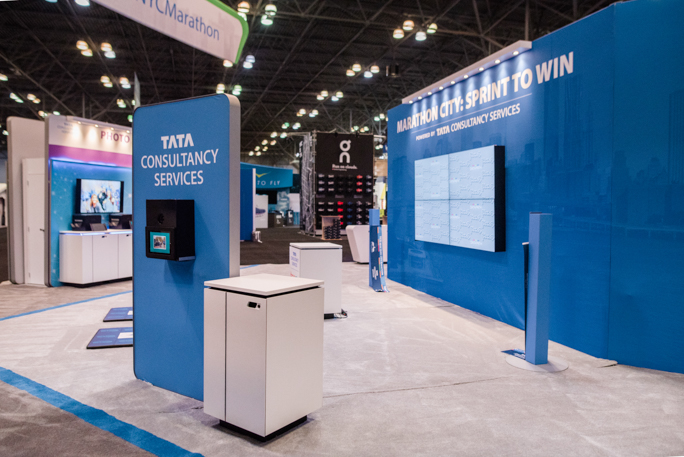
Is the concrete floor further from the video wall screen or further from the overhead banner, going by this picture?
the overhead banner

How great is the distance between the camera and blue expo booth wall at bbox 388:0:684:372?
11.8 ft

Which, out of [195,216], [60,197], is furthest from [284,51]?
[195,216]

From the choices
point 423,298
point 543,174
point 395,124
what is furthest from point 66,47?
point 543,174

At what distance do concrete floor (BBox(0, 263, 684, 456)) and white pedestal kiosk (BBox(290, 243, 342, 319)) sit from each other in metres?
0.78

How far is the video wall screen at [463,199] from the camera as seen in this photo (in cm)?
509

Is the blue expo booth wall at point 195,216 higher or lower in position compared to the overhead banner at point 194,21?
lower

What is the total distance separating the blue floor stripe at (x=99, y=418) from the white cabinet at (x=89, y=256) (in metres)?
3.84

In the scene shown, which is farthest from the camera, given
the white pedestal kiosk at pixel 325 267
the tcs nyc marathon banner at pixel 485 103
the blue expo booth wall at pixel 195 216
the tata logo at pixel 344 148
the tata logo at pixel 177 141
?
the tata logo at pixel 344 148

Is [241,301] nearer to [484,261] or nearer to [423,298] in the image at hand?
[484,261]

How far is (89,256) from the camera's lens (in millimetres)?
7047

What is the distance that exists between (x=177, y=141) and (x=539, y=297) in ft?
9.58

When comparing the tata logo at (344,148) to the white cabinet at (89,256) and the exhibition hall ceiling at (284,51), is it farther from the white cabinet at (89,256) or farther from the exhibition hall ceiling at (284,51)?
the white cabinet at (89,256)

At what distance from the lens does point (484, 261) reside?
545cm

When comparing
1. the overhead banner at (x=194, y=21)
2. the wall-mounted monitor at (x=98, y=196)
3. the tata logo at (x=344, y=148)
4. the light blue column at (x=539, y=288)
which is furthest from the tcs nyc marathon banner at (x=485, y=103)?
the tata logo at (x=344, y=148)
